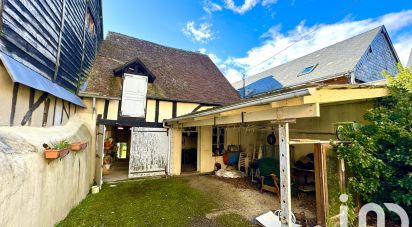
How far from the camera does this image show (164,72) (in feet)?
32.5

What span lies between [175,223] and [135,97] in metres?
5.21

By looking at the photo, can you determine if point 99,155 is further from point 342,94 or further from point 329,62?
point 329,62

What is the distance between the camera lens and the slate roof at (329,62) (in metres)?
9.22

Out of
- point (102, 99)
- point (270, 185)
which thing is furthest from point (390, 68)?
point (102, 99)

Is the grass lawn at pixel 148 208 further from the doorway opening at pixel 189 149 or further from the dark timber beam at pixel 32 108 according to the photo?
the doorway opening at pixel 189 149

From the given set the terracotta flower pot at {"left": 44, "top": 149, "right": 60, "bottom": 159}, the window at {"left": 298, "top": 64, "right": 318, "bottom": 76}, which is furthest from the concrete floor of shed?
the window at {"left": 298, "top": 64, "right": 318, "bottom": 76}

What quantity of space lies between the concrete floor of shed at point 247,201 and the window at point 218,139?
87.7 inches

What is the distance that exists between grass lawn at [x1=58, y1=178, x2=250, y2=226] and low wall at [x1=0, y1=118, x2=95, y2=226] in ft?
1.91

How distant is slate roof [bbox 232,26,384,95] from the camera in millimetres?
9219

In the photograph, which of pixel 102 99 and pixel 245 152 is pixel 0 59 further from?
pixel 245 152

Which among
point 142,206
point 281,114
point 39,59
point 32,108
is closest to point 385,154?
point 281,114

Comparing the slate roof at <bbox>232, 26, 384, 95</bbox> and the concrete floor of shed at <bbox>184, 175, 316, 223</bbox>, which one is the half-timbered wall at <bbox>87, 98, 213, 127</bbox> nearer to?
the concrete floor of shed at <bbox>184, 175, 316, 223</bbox>

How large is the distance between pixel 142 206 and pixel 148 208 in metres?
0.23

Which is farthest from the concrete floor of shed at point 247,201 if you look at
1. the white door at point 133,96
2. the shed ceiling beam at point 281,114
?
the white door at point 133,96
